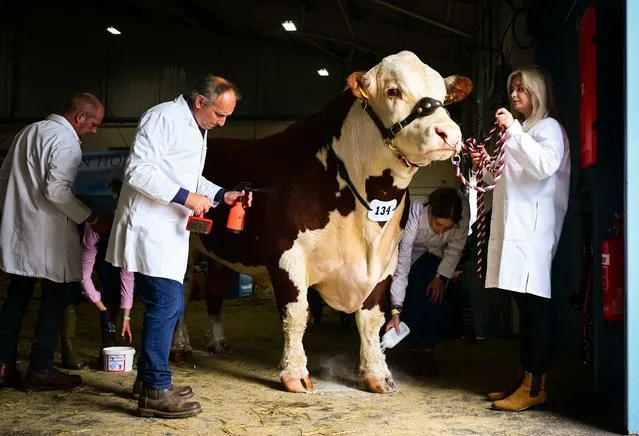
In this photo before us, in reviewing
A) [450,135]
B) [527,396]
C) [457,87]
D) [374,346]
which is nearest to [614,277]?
[527,396]

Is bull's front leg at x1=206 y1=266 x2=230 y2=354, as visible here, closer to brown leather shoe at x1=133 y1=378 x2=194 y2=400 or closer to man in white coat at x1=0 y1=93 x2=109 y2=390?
man in white coat at x1=0 y1=93 x2=109 y2=390

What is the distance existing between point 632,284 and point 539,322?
0.58 m

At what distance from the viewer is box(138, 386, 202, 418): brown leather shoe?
3.47 m

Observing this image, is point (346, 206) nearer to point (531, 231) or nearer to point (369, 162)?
point (369, 162)

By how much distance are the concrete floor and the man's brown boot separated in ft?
0.41

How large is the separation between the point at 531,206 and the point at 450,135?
57cm

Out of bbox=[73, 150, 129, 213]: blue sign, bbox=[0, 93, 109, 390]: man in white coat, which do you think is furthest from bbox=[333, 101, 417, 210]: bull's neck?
bbox=[73, 150, 129, 213]: blue sign

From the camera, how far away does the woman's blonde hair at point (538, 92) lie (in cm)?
377

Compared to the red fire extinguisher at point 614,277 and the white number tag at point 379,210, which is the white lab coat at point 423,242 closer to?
the white number tag at point 379,210

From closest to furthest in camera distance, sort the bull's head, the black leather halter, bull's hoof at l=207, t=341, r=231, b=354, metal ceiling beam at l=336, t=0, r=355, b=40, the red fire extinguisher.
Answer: the red fire extinguisher, the bull's head, the black leather halter, bull's hoof at l=207, t=341, r=231, b=354, metal ceiling beam at l=336, t=0, r=355, b=40

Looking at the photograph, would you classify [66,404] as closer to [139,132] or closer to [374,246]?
[139,132]

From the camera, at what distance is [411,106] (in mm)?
3783

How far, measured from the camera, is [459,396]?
402cm

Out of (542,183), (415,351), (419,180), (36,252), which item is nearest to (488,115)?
(415,351)
